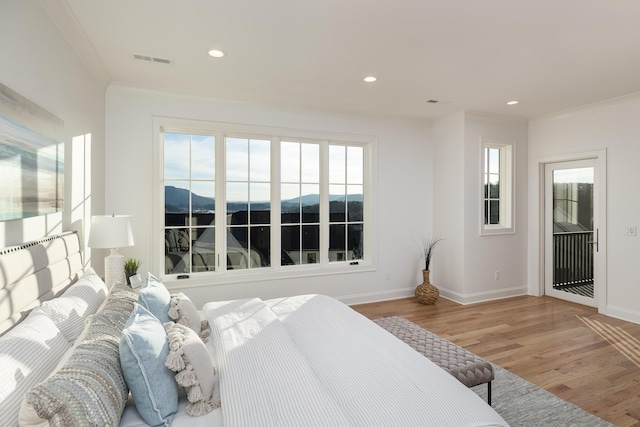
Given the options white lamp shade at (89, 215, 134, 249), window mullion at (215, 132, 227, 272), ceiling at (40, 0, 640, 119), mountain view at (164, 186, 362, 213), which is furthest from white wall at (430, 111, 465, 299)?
white lamp shade at (89, 215, 134, 249)

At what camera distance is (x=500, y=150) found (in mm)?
5305

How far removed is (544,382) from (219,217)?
3.58 meters

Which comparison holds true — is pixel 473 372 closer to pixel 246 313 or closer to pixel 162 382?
pixel 246 313

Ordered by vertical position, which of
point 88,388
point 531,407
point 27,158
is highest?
point 27,158

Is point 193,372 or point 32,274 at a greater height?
point 32,274

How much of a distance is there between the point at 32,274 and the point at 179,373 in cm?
102

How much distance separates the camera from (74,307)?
1.85m

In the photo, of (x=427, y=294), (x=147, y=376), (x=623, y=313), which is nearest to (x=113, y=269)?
(x=147, y=376)

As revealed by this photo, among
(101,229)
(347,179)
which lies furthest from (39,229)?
(347,179)

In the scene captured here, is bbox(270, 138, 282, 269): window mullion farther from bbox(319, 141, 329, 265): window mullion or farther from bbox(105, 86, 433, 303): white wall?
bbox(319, 141, 329, 265): window mullion

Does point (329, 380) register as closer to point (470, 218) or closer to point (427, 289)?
point (427, 289)

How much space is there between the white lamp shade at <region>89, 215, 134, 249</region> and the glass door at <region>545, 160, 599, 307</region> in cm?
549

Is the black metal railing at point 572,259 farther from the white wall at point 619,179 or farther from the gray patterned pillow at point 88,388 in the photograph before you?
the gray patterned pillow at point 88,388

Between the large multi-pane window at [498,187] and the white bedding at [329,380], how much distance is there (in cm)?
Answer: 375
